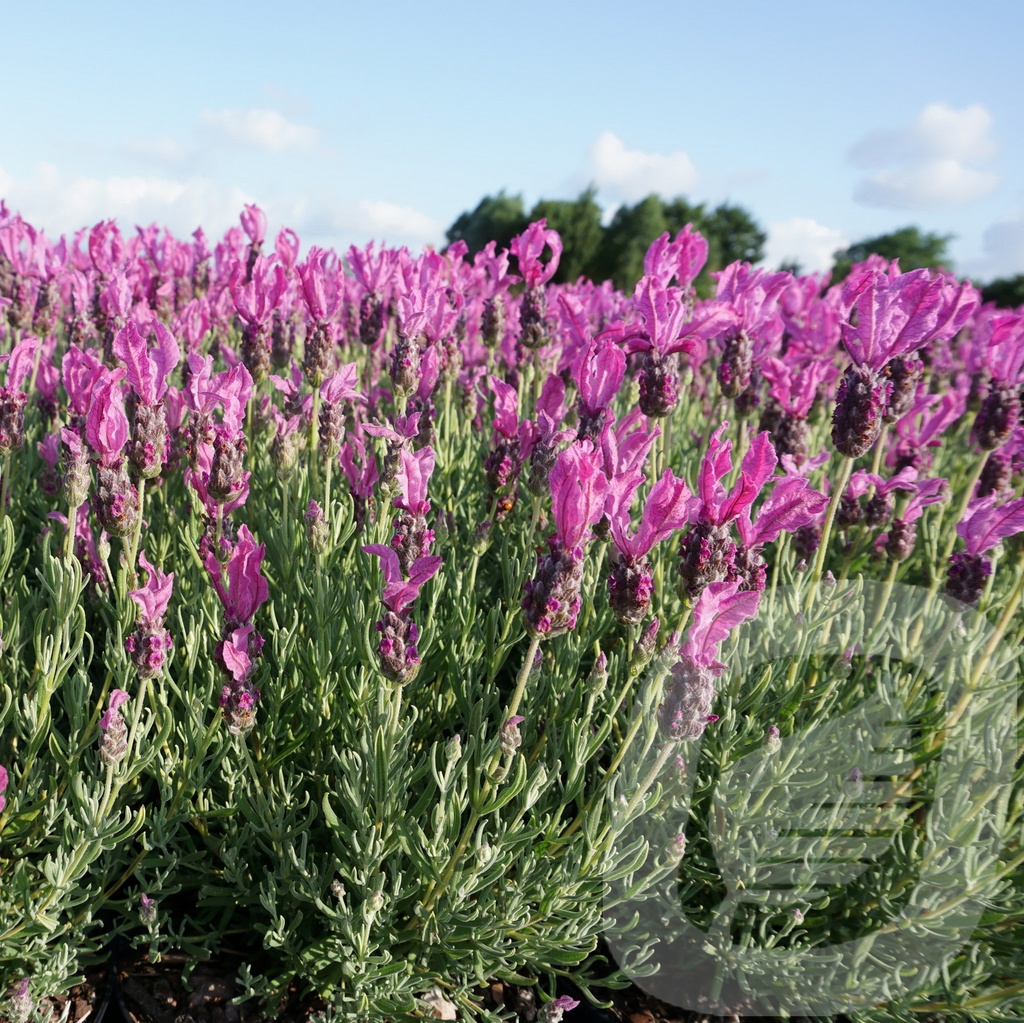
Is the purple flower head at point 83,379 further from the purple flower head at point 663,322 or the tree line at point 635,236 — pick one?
the tree line at point 635,236

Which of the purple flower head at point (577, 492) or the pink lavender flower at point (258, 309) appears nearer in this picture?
the purple flower head at point (577, 492)

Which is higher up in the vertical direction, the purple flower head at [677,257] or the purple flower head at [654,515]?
the purple flower head at [677,257]

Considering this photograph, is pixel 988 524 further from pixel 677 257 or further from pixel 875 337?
pixel 677 257

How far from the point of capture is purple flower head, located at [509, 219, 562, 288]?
2.64 m

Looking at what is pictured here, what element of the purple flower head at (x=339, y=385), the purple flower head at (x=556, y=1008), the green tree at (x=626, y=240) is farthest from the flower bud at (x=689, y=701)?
the green tree at (x=626, y=240)

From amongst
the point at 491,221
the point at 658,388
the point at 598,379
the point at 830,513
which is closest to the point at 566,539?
the point at 598,379

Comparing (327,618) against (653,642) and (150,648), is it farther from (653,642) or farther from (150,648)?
(653,642)

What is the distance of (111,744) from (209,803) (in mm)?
468

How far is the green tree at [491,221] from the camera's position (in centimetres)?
3474

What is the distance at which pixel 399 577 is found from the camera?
1259mm

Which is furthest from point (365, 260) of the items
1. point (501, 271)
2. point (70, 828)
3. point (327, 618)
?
point (70, 828)

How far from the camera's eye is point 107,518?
145cm

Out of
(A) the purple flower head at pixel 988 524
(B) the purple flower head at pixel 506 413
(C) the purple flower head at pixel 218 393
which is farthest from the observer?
(B) the purple flower head at pixel 506 413

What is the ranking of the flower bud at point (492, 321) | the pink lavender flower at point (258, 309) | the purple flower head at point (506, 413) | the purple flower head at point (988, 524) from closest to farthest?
the purple flower head at point (988, 524)
the purple flower head at point (506, 413)
the pink lavender flower at point (258, 309)
the flower bud at point (492, 321)
